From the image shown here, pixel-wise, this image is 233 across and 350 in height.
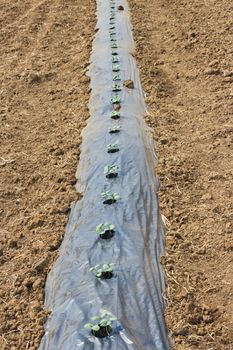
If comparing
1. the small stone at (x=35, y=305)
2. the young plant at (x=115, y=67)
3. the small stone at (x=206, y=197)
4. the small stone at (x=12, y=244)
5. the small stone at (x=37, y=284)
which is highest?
the young plant at (x=115, y=67)

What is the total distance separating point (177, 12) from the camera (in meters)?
9.52

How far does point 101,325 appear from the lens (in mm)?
3229

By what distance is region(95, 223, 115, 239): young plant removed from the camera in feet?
13.6

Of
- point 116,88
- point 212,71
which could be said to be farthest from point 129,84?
point 212,71

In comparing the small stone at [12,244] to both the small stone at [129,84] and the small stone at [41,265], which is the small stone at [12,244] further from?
the small stone at [129,84]

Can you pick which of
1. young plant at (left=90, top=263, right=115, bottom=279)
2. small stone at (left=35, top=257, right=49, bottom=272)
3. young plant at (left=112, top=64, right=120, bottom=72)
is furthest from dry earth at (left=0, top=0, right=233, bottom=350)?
young plant at (left=90, top=263, right=115, bottom=279)

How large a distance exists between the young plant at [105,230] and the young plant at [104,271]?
0.38 m

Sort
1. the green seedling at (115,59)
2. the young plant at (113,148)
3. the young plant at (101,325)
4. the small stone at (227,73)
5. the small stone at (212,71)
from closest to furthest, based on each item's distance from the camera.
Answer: the young plant at (101,325) < the young plant at (113,148) < the small stone at (227,73) < the small stone at (212,71) < the green seedling at (115,59)

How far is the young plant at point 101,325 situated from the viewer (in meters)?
3.22

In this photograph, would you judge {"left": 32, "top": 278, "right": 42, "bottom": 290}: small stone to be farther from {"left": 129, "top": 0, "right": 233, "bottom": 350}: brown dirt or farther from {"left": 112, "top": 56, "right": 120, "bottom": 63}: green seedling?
{"left": 112, "top": 56, "right": 120, "bottom": 63}: green seedling

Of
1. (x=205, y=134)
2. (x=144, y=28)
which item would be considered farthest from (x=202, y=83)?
(x=144, y=28)

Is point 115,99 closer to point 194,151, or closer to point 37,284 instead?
point 194,151

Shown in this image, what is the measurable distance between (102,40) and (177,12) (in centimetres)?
207

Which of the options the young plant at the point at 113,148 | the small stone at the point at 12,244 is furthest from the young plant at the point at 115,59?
the small stone at the point at 12,244
